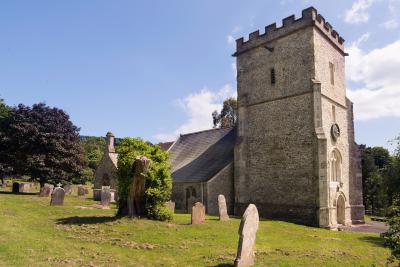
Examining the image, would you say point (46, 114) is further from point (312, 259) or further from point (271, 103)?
point (312, 259)

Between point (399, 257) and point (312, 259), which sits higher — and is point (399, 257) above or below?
above

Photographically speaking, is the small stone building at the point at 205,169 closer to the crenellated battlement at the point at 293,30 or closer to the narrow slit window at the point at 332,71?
the crenellated battlement at the point at 293,30

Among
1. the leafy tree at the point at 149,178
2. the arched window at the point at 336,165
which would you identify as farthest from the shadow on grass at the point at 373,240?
the leafy tree at the point at 149,178

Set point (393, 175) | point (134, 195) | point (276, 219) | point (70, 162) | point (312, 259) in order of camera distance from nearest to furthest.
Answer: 1. point (312, 259)
2. point (134, 195)
3. point (276, 219)
4. point (393, 175)
5. point (70, 162)

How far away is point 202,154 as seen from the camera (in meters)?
32.2

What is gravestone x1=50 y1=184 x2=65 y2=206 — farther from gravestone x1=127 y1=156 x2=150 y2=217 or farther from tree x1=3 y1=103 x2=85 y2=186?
tree x1=3 y1=103 x2=85 y2=186

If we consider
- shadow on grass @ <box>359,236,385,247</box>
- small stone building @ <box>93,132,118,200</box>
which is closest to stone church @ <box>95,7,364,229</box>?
shadow on grass @ <box>359,236,385,247</box>

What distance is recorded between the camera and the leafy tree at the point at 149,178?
1650cm

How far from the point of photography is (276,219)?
24.1m

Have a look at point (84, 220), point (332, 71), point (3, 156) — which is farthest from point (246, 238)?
point (3, 156)

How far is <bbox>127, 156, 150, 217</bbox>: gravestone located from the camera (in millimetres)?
15953

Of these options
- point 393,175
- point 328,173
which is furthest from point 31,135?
point 393,175

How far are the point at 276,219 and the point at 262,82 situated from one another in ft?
35.1

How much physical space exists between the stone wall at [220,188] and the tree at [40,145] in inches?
520
